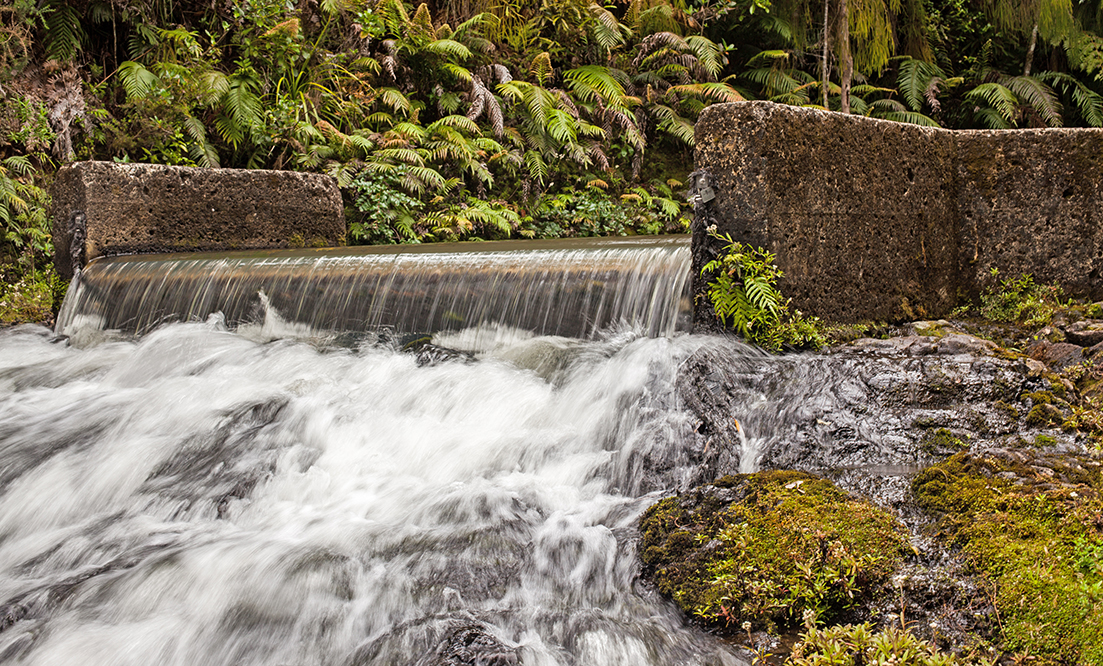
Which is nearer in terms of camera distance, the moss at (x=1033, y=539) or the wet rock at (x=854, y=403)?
the moss at (x=1033, y=539)

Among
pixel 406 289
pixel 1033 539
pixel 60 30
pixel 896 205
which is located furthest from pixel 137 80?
pixel 1033 539

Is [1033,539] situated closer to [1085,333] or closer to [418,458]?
[1085,333]

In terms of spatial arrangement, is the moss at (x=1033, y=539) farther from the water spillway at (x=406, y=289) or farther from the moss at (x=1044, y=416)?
the water spillway at (x=406, y=289)

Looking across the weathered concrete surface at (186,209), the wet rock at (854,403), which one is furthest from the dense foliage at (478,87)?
the wet rock at (854,403)

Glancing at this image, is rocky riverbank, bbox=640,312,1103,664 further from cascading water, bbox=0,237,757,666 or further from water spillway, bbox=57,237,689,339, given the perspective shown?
water spillway, bbox=57,237,689,339

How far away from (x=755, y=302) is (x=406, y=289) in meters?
2.51

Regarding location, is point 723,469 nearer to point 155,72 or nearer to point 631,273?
point 631,273

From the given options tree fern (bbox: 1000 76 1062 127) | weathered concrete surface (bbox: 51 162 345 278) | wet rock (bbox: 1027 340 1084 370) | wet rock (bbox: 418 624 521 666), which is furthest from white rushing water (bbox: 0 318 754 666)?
tree fern (bbox: 1000 76 1062 127)

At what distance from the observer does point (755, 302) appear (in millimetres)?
3664

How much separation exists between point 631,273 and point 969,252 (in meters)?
2.20

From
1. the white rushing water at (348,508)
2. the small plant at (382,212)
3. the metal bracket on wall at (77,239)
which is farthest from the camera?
the small plant at (382,212)

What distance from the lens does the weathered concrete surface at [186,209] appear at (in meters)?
6.54

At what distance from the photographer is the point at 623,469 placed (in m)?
2.96

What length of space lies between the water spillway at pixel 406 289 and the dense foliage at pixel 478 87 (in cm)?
300
